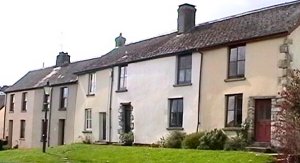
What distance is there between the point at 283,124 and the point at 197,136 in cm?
807

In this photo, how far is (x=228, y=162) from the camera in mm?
20812

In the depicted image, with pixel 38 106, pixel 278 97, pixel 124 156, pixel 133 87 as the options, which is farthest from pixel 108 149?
pixel 38 106

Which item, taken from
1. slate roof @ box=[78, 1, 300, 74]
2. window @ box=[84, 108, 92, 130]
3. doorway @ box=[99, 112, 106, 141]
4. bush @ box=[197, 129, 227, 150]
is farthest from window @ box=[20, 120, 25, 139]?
bush @ box=[197, 129, 227, 150]

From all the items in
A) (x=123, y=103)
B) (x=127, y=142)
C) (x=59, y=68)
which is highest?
(x=59, y=68)

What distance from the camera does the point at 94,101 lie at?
40.2 meters

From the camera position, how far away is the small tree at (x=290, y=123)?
1992cm

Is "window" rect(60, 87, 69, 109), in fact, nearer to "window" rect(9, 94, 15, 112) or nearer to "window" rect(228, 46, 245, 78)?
"window" rect(9, 94, 15, 112)

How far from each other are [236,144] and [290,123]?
6421 mm

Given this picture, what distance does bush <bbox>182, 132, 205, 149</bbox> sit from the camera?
28109 mm

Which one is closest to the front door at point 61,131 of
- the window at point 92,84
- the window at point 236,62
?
the window at point 92,84

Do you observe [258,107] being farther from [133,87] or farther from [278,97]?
[133,87]

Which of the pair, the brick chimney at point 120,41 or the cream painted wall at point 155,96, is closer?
the cream painted wall at point 155,96

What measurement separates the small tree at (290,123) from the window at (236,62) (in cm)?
607

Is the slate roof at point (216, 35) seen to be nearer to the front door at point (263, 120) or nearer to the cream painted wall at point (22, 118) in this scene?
the front door at point (263, 120)
